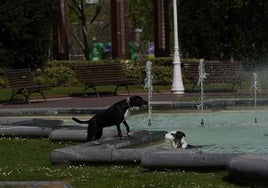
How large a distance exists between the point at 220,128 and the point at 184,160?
554 cm

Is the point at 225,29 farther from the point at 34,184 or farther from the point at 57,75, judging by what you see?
the point at 34,184

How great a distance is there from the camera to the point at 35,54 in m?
29.8

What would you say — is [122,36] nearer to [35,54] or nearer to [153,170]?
[35,54]

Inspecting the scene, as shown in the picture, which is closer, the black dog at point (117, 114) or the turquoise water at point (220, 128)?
the black dog at point (117, 114)

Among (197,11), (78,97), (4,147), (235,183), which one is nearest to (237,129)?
(4,147)

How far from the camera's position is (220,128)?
567 inches

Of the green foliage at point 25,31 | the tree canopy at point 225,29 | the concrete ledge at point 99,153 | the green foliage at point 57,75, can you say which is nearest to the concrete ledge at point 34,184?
the concrete ledge at point 99,153

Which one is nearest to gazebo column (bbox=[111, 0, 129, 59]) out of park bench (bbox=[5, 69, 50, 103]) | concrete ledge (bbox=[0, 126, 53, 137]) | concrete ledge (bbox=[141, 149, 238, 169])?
park bench (bbox=[5, 69, 50, 103])

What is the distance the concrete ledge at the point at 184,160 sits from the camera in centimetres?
888

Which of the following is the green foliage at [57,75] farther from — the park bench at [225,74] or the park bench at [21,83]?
the park bench at [225,74]

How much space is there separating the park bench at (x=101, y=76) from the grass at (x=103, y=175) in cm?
1466

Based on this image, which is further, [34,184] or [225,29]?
[225,29]

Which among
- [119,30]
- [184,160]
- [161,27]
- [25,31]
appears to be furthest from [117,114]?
[161,27]

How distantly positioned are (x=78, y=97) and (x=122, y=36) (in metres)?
9.98
